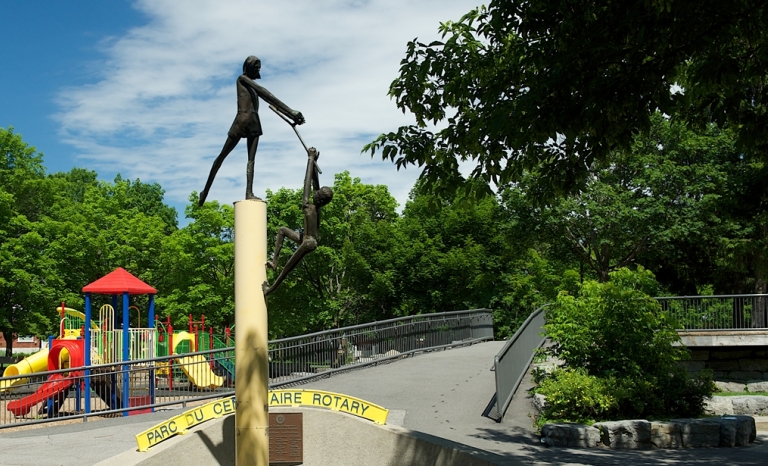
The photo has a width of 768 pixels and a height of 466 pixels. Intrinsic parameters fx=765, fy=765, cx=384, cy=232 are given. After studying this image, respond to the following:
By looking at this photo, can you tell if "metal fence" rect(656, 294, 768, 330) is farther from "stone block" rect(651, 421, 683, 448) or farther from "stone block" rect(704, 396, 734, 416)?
"stone block" rect(651, 421, 683, 448)

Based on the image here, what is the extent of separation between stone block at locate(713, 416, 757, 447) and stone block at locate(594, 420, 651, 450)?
45.3 inches

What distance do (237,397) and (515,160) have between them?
5.15 meters

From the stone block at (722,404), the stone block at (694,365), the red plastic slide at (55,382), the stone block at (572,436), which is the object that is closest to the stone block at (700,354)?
the stone block at (694,365)

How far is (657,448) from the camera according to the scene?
441 inches

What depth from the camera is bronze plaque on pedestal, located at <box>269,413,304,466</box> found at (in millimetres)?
7957

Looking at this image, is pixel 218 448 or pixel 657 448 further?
pixel 657 448

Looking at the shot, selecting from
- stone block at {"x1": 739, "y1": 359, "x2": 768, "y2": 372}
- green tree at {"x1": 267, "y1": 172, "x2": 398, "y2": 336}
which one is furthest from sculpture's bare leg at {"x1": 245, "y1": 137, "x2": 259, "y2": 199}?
green tree at {"x1": 267, "y1": 172, "x2": 398, "y2": 336}

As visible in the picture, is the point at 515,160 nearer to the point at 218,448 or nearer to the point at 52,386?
the point at 218,448

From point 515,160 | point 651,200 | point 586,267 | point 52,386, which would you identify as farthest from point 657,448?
point 586,267

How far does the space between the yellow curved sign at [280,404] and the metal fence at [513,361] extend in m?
4.34

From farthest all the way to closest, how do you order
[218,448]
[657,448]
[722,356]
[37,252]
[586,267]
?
[586,267] < [37,252] < [722,356] < [657,448] < [218,448]

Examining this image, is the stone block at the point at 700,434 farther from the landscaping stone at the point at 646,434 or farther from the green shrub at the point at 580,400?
the green shrub at the point at 580,400

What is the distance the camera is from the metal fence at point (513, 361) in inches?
507

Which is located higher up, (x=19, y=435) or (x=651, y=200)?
(x=651, y=200)
